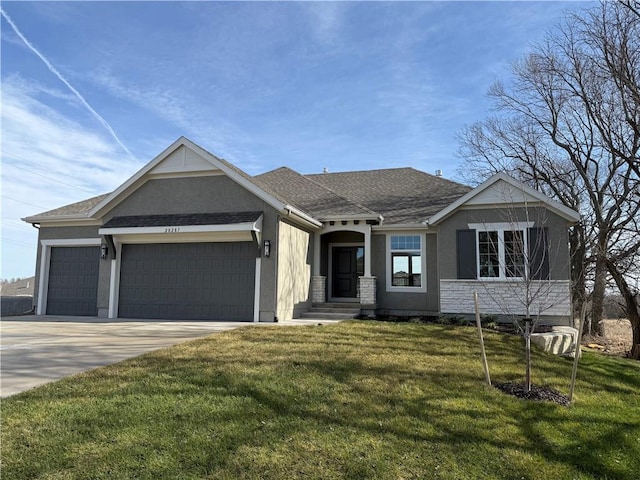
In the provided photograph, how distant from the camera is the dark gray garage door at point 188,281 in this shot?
40.7ft

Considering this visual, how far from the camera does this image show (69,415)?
429 cm

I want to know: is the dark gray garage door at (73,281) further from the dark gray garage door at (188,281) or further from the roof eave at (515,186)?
the roof eave at (515,186)

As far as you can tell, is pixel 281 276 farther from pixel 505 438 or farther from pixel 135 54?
pixel 505 438

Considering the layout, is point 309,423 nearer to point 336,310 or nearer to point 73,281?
point 336,310

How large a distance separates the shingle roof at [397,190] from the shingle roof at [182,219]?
5.16 m

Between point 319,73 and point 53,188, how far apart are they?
46.9 feet

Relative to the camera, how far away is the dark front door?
15.6 metres

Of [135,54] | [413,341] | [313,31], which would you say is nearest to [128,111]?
[135,54]

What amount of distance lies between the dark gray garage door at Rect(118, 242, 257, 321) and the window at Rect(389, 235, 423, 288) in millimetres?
4958

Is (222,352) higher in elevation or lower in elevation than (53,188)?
lower

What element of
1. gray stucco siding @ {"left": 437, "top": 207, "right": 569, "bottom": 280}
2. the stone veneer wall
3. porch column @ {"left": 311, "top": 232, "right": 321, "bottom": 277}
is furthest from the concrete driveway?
gray stucco siding @ {"left": 437, "top": 207, "right": 569, "bottom": 280}

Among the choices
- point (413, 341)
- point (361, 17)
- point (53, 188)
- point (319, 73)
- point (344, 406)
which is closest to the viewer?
point (344, 406)

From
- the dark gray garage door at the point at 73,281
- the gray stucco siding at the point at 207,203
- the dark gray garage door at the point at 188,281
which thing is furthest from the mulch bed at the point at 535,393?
the dark gray garage door at the point at 73,281

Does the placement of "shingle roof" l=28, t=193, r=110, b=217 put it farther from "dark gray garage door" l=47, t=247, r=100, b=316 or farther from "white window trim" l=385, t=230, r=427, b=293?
"white window trim" l=385, t=230, r=427, b=293
